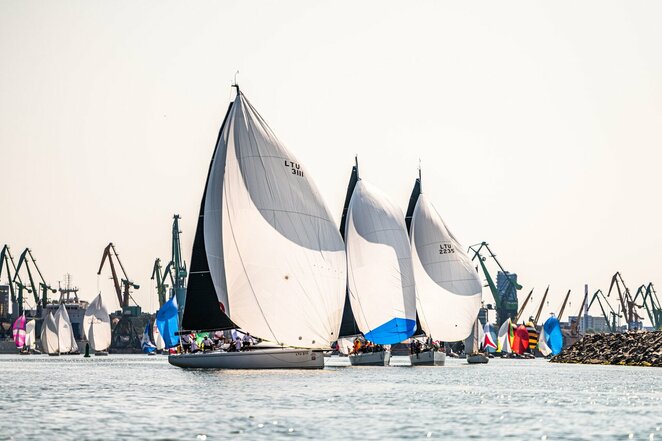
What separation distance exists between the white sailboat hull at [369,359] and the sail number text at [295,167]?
28273 millimetres

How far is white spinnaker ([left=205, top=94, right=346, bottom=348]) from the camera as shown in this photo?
67750 mm

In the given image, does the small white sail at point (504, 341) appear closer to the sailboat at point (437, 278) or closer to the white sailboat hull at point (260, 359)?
the sailboat at point (437, 278)

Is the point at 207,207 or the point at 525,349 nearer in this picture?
the point at 207,207

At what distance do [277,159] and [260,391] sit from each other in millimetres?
19496

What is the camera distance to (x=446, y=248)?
337 feet

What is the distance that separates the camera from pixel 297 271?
68.5m

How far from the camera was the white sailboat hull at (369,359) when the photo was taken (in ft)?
308

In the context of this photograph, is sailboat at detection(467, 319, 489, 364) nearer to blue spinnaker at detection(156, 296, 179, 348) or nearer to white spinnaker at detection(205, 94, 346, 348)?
blue spinnaker at detection(156, 296, 179, 348)

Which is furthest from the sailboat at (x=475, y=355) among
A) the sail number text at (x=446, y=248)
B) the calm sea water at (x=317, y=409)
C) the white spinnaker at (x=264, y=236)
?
the white spinnaker at (x=264, y=236)

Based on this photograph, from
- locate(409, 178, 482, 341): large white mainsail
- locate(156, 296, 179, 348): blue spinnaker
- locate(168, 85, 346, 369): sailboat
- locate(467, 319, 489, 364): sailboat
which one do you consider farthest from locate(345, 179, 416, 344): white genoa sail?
locate(156, 296, 179, 348): blue spinnaker

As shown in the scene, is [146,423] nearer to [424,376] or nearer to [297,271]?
[297,271]

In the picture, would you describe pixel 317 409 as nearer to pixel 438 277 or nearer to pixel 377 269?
pixel 377 269

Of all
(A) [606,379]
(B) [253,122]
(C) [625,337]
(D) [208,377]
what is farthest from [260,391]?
(C) [625,337]

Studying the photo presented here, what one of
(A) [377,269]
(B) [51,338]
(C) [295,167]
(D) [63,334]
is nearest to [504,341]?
(D) [63,334]
